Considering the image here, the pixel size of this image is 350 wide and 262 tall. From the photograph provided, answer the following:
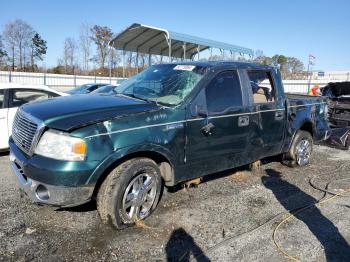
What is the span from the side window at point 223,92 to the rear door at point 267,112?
14.7 inches

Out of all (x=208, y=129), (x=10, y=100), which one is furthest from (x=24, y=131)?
(x=10, y=100)

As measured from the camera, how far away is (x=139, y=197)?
162 inches

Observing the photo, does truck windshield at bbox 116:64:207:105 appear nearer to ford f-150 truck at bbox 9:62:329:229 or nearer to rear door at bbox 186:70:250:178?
ford f-150 truck at bbox 9:62:329:229

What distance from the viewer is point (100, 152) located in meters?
3.60

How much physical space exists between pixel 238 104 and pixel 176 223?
1.91 meters

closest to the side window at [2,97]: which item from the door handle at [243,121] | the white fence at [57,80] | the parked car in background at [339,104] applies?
the door handle at [243,121]

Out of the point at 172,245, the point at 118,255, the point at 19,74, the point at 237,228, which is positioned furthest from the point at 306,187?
the point at 19,74

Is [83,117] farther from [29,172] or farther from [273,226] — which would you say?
[273,226]

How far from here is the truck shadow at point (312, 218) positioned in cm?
372

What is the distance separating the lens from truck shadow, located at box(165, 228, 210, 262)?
136 inches

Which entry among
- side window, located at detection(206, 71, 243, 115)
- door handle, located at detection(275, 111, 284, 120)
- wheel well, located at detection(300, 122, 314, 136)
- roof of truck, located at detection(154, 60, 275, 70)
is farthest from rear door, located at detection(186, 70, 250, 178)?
wheel well, located at detection(300, 122, 314, 136)

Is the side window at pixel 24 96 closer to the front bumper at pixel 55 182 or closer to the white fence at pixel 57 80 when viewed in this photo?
the front bumper at pixel 55 182

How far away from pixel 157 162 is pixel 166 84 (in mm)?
1105

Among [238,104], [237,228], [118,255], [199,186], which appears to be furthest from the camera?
[199,186]
